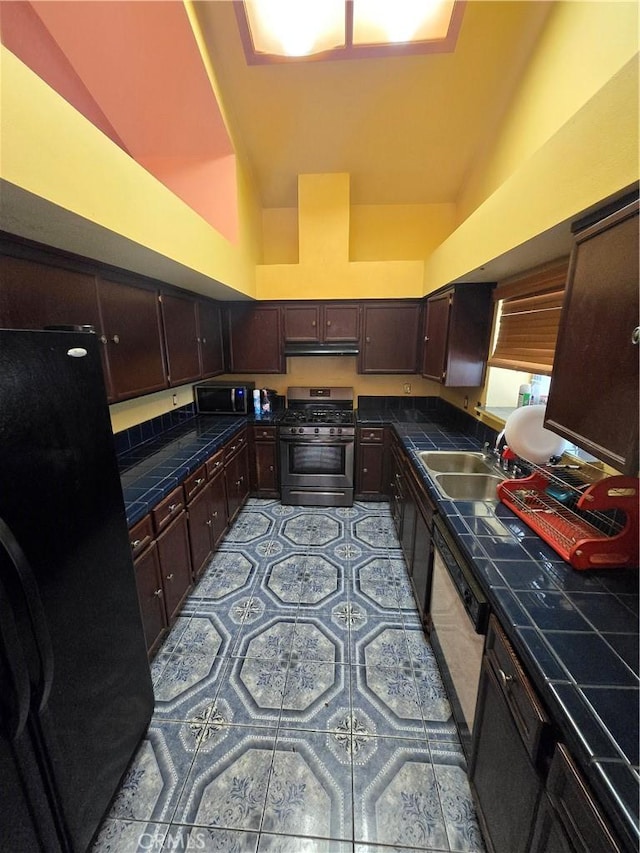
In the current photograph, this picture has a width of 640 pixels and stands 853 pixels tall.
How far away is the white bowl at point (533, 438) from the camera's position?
1.60m

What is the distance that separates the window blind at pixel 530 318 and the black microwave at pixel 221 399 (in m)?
2.27

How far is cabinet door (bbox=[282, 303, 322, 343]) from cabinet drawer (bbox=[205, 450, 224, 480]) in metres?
1.47

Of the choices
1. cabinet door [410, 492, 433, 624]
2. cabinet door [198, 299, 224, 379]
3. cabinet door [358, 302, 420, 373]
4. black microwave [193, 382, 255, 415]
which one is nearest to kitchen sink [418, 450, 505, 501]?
cabinet door [410, 492, 433, 624]

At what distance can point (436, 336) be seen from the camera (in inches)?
112

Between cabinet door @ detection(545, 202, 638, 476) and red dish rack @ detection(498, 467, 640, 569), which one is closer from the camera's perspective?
cabinet door @ detection(545, 202, 638, 476)

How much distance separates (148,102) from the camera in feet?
7.15

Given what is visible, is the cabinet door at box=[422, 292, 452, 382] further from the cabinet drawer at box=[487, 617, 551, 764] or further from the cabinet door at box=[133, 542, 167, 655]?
the cabinet door at box=[133, 542, 167, 655]

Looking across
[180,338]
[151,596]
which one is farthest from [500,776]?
[180,338]

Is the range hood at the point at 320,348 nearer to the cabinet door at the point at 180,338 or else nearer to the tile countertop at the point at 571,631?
the cabinet door at the point at 180,338

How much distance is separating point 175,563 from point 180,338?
65.3 inches

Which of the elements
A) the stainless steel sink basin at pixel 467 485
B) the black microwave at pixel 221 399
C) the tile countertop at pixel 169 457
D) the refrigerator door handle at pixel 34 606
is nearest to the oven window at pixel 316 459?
the tile countertop at pixel 169 457

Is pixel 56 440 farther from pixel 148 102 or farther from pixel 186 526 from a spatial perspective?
pixel 148 102

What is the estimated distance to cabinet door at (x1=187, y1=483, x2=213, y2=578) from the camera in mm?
2174

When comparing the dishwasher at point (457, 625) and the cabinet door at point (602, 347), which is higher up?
the cabinet door at point (602, 347)
